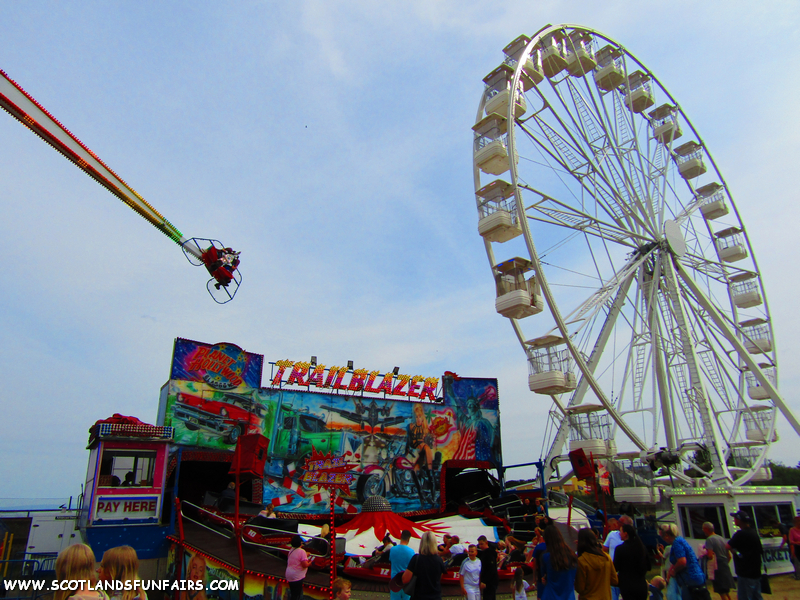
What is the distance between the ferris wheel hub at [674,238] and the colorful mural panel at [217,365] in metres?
18.0

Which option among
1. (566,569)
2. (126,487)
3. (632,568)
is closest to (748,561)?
(632,568)

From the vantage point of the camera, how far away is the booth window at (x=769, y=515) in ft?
49.0

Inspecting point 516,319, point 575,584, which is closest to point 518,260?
point 516,319

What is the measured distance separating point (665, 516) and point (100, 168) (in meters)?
20.6

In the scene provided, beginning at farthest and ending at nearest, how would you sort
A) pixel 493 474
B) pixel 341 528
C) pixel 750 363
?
pixel 493 474 → pixel 750 363 → pixel 341 528

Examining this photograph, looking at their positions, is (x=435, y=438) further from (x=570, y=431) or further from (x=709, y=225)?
(x=709, y=225)

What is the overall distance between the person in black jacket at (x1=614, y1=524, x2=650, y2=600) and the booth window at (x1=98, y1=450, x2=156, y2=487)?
49.8 feet

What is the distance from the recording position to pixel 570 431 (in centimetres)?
2019

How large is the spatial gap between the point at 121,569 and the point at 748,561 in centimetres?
789

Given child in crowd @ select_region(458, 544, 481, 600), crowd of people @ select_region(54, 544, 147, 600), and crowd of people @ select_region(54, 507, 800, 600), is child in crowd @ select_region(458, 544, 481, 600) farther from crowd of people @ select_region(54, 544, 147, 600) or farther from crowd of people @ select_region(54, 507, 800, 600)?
crowd of people @ select_region(54, 544, 147, 600)

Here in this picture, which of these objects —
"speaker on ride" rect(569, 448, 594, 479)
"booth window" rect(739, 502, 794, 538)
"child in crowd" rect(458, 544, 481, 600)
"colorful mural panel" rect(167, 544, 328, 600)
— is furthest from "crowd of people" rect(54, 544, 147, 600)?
"booth window" rect(739, 502, 794, 538)

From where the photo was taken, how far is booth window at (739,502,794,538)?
49.0 feet

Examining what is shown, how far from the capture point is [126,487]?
54.4 feet

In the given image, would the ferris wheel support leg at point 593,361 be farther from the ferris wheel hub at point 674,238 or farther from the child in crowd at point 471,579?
the child in crowd at point 471,579
